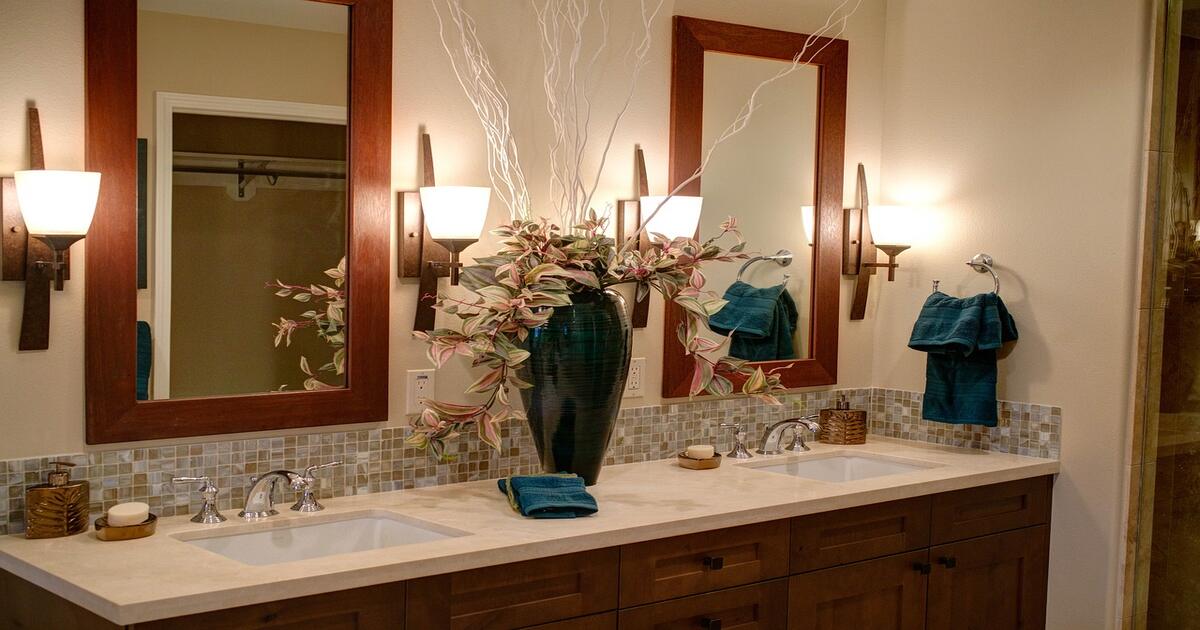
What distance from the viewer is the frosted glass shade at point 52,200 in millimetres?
2035

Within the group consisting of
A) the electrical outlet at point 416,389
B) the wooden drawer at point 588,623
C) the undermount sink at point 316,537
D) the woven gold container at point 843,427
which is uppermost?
the electrical outlet at point 416,389

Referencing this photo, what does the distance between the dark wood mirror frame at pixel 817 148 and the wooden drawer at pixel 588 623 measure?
0.96m

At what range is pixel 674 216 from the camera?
2918mm

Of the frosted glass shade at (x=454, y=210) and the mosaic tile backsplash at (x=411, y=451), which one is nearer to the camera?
→ the mosaic tile backsplash at (x=411, y=451)

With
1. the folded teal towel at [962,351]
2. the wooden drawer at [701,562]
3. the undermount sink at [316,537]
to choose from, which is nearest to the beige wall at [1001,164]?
→ the folded teal towel at [962,351]

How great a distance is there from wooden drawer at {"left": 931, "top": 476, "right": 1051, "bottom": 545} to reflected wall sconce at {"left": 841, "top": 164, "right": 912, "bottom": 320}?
0.76 m

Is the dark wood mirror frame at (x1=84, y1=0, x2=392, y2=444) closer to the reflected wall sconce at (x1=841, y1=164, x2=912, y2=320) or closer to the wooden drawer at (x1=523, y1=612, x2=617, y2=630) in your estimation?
the wooden drawer at (x1=523, y1=612, x2=617, y2=630)

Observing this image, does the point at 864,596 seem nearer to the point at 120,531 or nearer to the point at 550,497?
the point at 550,497

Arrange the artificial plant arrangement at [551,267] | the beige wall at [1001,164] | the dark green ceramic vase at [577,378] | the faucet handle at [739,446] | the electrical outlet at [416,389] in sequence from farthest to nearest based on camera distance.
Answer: the faucet handle at [739,446] → the beige wall at [1001,164] → the electrical outlet at [416,389] → the dark green ceramic vase at [577,378] → the artificial plant arrangement at [551,267]

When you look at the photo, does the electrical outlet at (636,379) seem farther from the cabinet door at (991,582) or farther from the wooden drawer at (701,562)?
the cabinet door at (991,582)

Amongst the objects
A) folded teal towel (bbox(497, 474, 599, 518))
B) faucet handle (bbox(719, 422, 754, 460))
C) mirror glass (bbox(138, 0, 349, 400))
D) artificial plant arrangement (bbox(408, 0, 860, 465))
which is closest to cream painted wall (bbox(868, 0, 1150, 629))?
A: faucet handle (bbox(719, 422, 754, 460))

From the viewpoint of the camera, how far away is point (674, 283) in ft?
8.51

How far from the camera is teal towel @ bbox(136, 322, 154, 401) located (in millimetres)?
2234

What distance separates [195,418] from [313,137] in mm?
670
